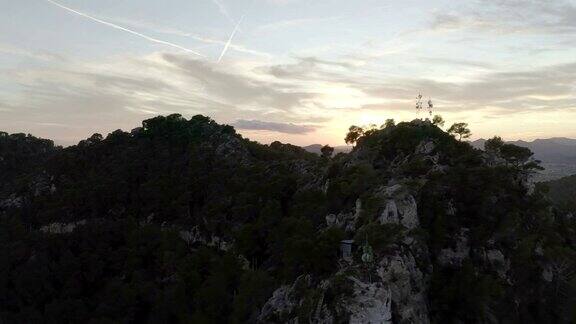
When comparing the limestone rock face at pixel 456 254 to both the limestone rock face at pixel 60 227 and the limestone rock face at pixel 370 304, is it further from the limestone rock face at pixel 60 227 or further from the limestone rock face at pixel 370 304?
the limestone rock face at pixel 60 227

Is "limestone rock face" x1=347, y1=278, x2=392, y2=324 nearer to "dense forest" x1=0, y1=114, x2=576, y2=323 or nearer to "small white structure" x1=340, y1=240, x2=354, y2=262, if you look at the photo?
"dense forest" x1=0, y1=114, x2=576, y2=323

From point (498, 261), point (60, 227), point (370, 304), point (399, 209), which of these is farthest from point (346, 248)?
point (60, 227)

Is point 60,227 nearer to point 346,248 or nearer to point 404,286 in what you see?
point 346,248

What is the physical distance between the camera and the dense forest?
51.3 meters

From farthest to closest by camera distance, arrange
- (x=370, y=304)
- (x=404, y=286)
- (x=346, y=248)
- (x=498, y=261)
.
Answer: (x=498, y=261) < (x=346, y=248) < (x=404, y=286) < (x=370, y=304)

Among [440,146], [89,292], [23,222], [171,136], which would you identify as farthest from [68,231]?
[440,146]

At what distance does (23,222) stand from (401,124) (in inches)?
3845

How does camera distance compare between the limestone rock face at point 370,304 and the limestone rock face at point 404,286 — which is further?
the limestone rock face at point 404,286

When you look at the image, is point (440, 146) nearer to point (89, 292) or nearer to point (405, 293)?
point (405, 293)

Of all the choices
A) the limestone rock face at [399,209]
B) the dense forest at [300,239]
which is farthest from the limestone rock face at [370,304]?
the limestone rock face at [399,209]

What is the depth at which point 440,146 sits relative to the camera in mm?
68938

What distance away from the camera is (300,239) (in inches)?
2232

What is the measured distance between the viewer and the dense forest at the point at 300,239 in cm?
5131

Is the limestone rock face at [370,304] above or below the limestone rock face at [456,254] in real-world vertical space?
below
